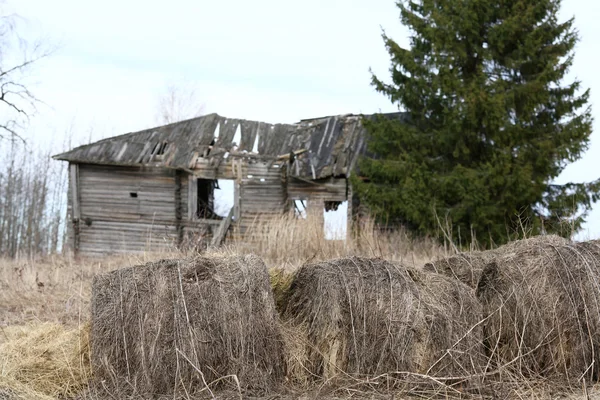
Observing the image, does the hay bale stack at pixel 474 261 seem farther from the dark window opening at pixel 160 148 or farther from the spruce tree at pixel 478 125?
the dark window opening at pixel 160 148

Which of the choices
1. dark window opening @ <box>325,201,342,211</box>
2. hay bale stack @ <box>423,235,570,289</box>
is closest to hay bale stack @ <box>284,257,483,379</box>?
hay bale stack @ <box>423,235,570,289</box>

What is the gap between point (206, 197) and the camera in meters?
23.7

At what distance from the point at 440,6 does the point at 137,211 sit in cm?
1177

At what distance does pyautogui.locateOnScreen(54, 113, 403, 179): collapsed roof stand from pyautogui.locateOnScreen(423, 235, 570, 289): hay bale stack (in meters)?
13.8

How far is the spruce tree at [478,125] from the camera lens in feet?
56.9

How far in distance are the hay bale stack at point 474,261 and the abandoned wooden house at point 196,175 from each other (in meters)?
13.7

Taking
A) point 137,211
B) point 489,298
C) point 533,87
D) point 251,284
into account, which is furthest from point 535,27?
point 251,284

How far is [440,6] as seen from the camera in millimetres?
19484

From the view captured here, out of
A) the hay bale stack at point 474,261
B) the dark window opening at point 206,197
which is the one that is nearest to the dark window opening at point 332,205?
the dark window opening at point 206,197

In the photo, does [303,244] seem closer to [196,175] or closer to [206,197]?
[196,175]

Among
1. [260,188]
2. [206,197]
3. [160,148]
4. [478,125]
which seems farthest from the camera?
[206,197]

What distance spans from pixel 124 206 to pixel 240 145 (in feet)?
14.7

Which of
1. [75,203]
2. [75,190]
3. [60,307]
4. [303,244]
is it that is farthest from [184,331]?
[75,190]

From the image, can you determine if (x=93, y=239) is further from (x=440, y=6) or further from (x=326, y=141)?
(x=440, y=6)
